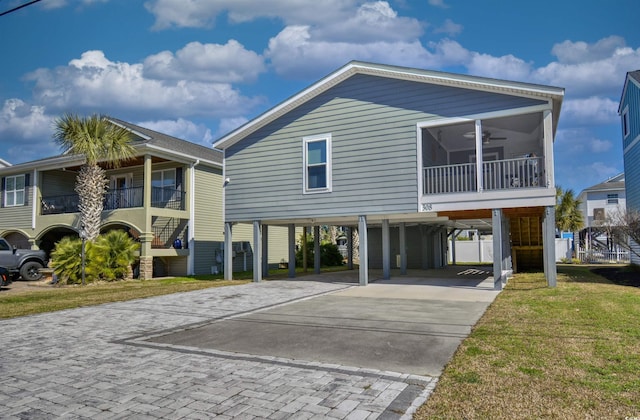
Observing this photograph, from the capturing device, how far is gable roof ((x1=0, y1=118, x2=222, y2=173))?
1944 cm

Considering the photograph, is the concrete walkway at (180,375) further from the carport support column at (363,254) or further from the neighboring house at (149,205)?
the neighboring house at (149,205)

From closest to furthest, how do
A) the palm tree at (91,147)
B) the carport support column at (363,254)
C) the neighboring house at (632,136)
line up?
the carport support column at (363,254) < the palm tree at (91,147) < the neighboring house at (632,136)

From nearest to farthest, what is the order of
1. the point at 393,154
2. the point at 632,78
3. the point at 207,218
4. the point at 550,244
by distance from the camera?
the point at 550,244
the point at 393,154
the point at 632,78
the point at 207,218

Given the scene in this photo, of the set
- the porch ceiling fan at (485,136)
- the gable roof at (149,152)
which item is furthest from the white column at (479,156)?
the gable roof at (149,152)

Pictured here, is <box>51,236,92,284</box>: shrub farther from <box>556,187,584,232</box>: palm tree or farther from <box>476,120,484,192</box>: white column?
<box>556,187,584,232</box>: palm tree

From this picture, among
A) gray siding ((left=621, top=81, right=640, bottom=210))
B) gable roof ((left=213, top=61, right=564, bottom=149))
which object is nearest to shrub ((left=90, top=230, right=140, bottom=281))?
gable roof ((left=213, top=61, right=564, bottom=149))

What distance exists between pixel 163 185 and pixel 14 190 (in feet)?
31.8

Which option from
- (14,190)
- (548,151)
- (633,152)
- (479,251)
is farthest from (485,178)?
(14,190)

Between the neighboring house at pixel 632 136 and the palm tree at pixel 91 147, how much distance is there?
21421 mm

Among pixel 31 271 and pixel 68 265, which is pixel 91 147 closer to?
pixel 68 265

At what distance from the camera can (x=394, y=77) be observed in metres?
14.0

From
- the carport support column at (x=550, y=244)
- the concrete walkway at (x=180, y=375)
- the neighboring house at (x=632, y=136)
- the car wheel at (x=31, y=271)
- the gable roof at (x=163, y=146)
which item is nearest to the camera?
the concrete walkway at (x=180, y=375)

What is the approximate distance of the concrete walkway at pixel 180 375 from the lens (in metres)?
4.03

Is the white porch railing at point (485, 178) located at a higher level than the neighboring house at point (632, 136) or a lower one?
lower
